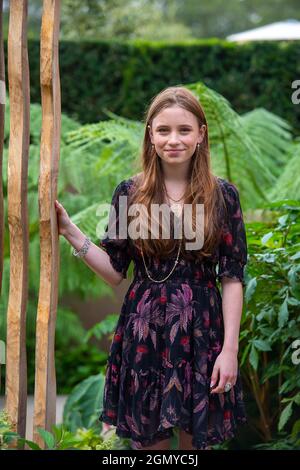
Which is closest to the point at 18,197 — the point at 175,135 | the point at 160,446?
the point at 175,135

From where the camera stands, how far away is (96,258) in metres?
2.79

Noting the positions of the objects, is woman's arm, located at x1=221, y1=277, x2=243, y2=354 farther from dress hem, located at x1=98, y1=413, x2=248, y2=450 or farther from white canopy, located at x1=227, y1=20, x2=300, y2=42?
white canopy, located at x1=227, y1=20, x2=300, y2=42

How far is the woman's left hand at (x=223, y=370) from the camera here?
2641 millimetres

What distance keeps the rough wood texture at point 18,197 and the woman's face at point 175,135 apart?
1.42 ft

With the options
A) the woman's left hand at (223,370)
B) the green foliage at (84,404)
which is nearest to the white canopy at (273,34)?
the green foliage at (84,404)

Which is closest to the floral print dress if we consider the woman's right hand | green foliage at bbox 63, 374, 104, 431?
the woman's right hand

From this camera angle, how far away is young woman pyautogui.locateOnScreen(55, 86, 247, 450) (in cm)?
266

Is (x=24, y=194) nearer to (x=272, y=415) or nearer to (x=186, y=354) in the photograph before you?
(x=186, y=354)

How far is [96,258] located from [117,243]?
0.08m

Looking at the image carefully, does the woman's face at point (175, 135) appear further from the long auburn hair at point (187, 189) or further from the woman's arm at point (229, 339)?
the woman's arm at point (229, 339)

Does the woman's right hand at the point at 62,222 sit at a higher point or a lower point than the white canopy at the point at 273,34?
lower

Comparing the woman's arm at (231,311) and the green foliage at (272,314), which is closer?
the woman's arm at (231,311)

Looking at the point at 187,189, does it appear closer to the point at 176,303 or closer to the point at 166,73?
the point at 176,303
